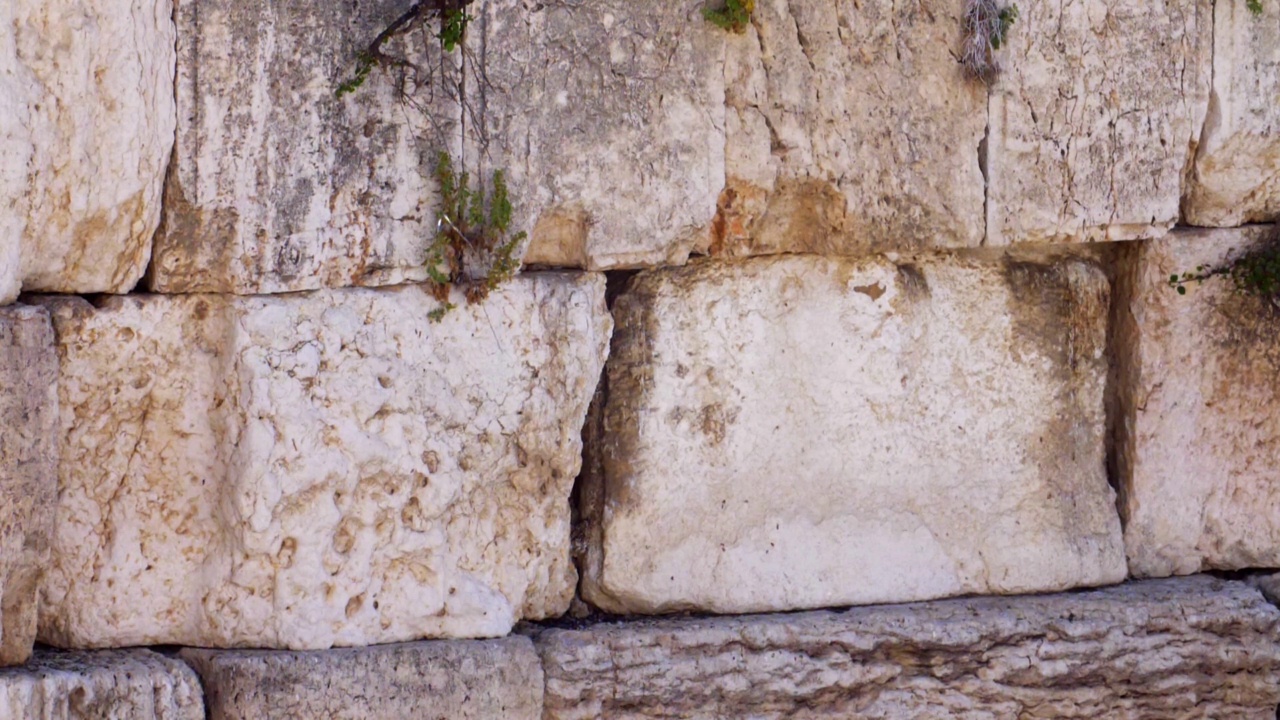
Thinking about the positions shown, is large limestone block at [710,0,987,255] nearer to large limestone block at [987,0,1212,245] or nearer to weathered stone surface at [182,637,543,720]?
large limestone block at [987,0,1212,245]

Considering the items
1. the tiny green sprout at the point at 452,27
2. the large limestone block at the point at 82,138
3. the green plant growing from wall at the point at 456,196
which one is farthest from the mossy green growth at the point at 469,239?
the large limestone block at the point at 82,138

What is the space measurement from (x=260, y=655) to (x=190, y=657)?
0.61 ft

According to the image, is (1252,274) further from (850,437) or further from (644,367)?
(644,367)

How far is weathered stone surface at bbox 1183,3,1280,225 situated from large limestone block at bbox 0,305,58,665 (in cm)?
325

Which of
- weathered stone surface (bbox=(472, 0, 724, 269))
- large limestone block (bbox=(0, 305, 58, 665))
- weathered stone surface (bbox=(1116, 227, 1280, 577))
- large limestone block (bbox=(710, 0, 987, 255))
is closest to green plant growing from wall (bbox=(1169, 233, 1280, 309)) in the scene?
weathered stone surface (bbox=(1116, 227, 1280, 577))

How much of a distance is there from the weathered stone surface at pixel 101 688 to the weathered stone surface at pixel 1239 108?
3178 mm

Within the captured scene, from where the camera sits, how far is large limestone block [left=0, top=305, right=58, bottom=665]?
3393 mm

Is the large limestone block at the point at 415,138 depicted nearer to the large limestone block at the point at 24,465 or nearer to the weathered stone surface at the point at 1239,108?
the large limestone block at the point at 24,465

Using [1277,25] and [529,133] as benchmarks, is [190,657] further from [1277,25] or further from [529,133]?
[1277,25]

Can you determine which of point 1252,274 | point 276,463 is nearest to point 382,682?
point 276,463

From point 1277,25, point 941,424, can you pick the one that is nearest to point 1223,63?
point 1277,25

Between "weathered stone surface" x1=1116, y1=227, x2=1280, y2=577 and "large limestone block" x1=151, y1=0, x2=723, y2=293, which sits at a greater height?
"large limestone block" x1=151, y1=0, x2=723, y2=293

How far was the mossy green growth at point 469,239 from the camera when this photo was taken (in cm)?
393

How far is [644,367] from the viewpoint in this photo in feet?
14.6
